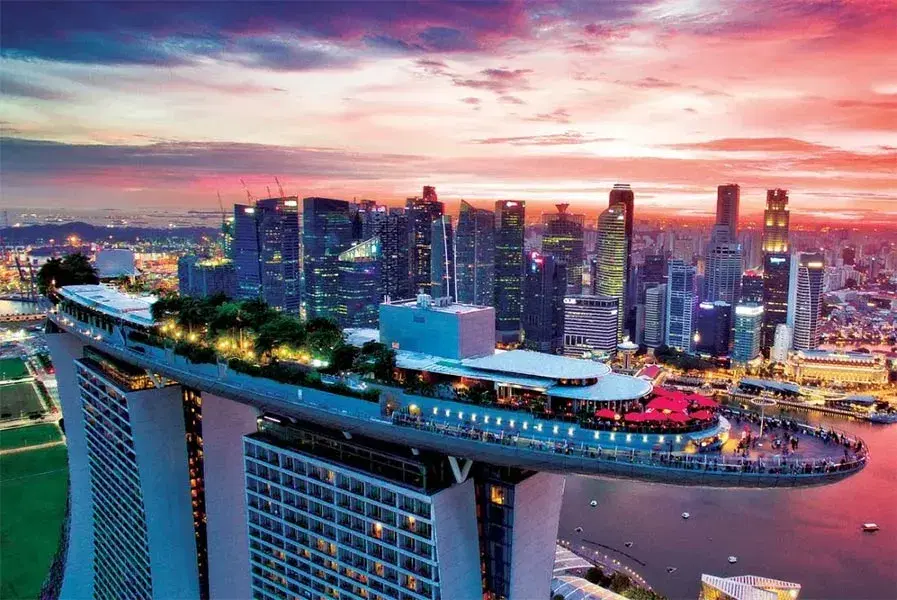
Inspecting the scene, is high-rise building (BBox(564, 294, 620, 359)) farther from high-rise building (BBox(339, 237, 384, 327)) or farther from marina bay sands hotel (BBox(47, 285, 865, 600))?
marina bay sands hotel (BBox(47, 285, 865, 600))

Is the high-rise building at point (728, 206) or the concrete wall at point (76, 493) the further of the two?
the high-rise building at point (728, 206)

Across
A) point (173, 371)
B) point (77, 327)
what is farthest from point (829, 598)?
point (77, 327)

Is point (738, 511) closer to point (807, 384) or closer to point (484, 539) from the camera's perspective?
point (484, 539)

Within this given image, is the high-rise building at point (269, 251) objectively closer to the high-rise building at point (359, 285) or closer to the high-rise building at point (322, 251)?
the high-rise building at point (322, 251)

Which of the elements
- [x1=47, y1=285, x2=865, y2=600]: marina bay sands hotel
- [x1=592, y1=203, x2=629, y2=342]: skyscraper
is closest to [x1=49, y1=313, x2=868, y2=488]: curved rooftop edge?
[x1=47, y1=285, x2=865, y2=600]: marina bay sands hotel

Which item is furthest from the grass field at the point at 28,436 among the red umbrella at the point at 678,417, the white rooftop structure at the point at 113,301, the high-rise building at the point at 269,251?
the red umbrella at the point at 678,417
